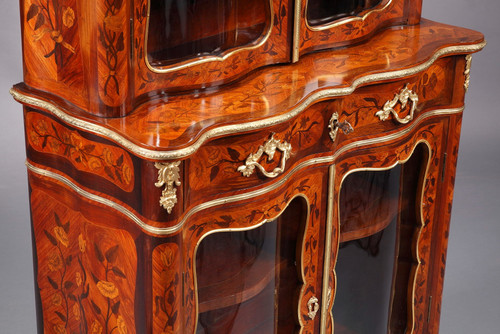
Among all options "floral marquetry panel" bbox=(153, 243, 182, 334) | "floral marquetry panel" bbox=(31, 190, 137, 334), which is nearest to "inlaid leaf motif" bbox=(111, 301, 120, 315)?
"floral marquetry panel" bbox=(31, 190, 137, 334)

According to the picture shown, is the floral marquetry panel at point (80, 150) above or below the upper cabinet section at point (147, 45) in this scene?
below

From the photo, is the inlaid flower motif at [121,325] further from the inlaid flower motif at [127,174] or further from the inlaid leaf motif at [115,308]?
the inlaid flower motif at [127,174]

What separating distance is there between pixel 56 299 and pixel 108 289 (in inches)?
8.9

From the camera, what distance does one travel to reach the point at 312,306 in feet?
7.73

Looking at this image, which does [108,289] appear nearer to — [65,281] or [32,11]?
[65,281]

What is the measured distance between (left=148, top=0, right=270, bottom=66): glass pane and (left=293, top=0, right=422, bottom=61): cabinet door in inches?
5.1

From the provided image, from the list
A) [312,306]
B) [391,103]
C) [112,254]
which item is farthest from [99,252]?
[391,103]

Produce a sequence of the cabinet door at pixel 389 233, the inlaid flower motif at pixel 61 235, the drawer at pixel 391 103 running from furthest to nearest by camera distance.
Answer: the cabinet door at pixel 389 233, the drawer at pixel 391 103, the inlaid flower motif at pixel 61 235

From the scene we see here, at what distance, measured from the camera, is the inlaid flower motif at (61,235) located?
7.02 feet

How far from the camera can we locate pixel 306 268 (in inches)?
90.7

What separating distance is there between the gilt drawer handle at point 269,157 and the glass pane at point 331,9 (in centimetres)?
39

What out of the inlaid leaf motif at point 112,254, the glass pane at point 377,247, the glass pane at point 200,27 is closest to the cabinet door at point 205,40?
the glass pane at point 200,27

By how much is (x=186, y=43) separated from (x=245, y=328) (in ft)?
2.20

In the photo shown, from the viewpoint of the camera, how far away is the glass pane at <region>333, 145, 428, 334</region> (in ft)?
8.07
